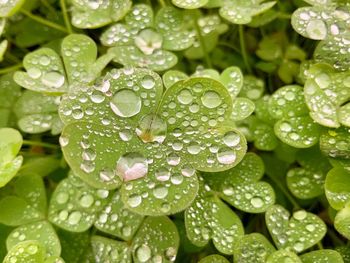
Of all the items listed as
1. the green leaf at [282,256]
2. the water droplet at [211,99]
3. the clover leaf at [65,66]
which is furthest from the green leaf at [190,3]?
the green leaf at [282,256]

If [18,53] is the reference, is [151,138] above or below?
above

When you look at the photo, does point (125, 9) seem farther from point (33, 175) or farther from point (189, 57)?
point (33, 175)

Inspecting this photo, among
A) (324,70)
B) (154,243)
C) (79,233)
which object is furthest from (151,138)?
(324,70)

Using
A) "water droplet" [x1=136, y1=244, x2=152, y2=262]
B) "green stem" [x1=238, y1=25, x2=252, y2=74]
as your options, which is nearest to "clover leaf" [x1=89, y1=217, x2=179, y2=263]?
"water droplet" [x1=136, y1=244, x2=152, y2=262]

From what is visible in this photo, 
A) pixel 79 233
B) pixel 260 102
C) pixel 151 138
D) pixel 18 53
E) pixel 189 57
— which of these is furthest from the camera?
pixel 18 53

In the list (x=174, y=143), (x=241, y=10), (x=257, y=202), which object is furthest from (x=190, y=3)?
(x=257, y=202)

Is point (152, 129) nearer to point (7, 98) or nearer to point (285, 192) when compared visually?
point (285, 192)
